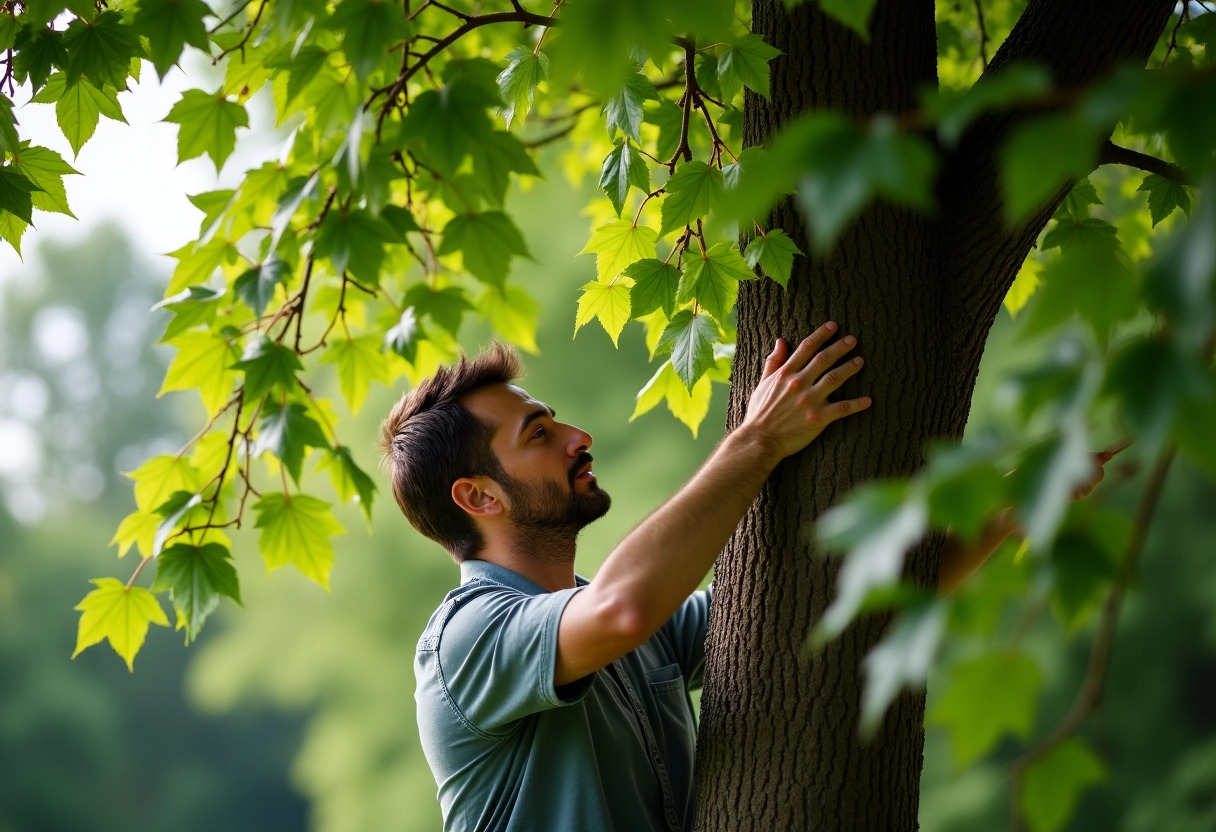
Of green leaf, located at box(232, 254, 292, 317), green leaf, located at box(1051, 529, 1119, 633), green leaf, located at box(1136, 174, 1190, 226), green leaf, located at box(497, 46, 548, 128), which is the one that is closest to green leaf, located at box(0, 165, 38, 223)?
green leaf, located at box(232, 254, 292, 317)

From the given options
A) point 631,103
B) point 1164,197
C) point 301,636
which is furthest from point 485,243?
point 301,636

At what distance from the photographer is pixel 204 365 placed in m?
1.66

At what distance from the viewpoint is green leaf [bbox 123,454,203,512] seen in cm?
179

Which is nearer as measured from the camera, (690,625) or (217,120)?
(217,120)

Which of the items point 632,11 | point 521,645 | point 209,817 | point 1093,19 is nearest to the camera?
point 632,11

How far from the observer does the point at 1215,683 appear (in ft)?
Result: 22.4

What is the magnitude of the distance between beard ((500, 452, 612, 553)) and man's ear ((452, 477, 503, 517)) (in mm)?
26

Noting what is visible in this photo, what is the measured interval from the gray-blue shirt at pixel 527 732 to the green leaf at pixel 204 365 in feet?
1.64

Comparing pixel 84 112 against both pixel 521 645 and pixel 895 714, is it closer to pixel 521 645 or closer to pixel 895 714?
pixel 521 645

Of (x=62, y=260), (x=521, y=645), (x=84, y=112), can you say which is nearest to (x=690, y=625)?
(x=521, y=645)

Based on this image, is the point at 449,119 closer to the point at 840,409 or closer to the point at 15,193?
the point at 840,409

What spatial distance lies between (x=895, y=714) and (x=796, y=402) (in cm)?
44

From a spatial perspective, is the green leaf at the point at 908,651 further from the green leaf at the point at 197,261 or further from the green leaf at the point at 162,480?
the green leaf at the point at 162,480

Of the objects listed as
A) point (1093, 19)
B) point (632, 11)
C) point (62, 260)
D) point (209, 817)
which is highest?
point (62, 260)
